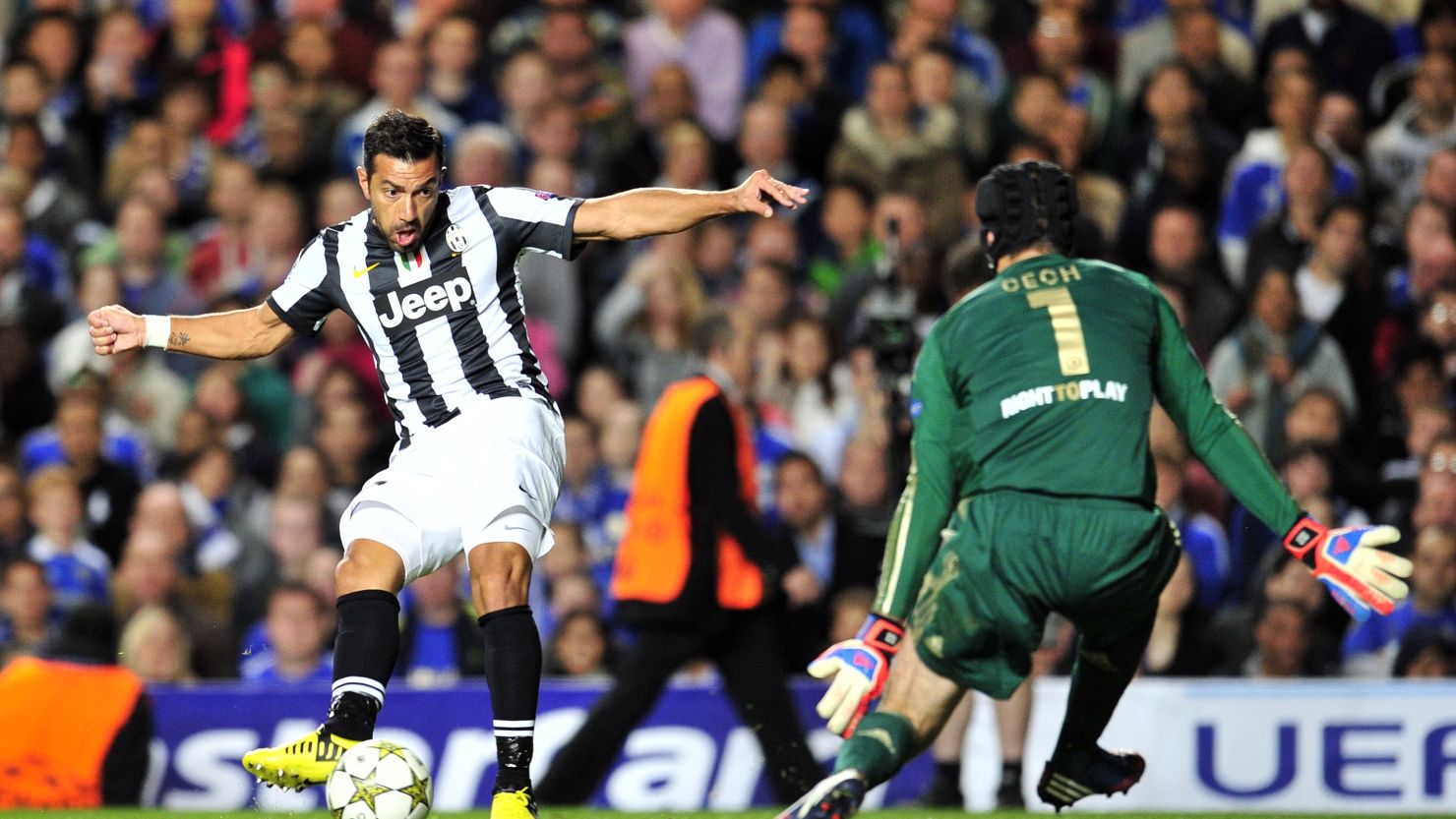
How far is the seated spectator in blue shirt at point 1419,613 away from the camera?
10.3 metres

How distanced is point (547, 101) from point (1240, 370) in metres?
4.40

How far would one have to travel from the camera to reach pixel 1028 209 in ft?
20.5

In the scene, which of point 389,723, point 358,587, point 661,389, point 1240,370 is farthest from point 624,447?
point 358,587

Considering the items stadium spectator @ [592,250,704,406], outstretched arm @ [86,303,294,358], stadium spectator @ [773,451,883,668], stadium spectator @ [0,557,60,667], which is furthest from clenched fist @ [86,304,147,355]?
stadium spectator @ [592,250,704,406]

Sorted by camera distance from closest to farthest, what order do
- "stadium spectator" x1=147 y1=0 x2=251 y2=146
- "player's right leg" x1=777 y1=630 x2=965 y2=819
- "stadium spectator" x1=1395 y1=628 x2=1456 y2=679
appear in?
"player's right leg" x1=777 y1=630 x2=965 y2=819 → "stadium spectator" x1=1395 y1=628 x2=1456 y2=679 → "stadium spectator" x1=147 y1=0 x2=251 y2=146

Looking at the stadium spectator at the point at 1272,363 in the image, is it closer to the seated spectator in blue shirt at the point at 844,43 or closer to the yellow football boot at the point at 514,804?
the seated spectator in blue shirt at the point at 844,43

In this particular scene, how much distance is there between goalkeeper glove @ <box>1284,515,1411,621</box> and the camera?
5.75 meters

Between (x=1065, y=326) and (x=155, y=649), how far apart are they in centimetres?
595

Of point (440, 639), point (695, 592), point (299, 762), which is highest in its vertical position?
point (695, 592)

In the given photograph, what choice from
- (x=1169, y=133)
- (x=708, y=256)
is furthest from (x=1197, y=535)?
(x=708, y=256)

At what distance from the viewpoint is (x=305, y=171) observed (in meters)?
13.2

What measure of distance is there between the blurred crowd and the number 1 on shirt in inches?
134

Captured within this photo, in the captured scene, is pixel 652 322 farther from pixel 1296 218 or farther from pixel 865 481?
Result: pixel 1296 218

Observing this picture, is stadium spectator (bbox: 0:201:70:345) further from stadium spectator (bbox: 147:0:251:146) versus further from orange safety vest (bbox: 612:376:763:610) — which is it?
orange safety vest (bbox: 612:376:763:610)
